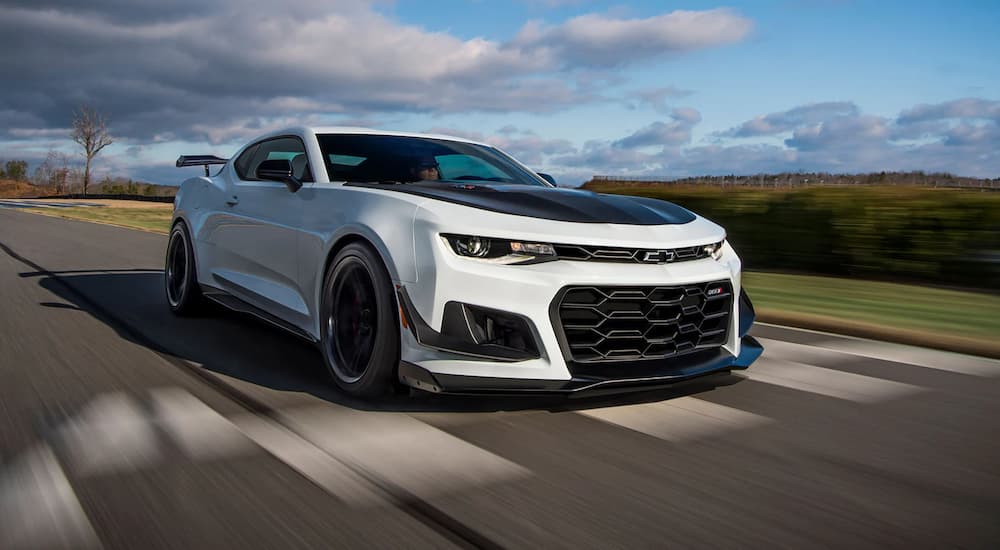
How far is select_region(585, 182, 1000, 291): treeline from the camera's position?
941 cm

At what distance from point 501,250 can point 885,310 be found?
523 centimetres

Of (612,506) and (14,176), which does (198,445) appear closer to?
(612,506)

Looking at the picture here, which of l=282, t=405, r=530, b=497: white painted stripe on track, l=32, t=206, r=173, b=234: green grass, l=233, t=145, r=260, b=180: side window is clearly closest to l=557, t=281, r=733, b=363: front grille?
l=282, t=405, r=530, b=497: white painted stripe on track

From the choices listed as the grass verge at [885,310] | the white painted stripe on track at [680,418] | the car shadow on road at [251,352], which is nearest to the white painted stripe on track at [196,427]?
the car shadow on road at [251,352]

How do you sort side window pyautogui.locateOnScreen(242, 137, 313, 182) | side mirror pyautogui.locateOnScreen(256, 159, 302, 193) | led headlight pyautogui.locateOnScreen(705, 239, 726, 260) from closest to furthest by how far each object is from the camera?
1. led headlight pyautogui.locateOnScreen(705, 239, 726, 260)
2. side mirror pyautogui.locateOnScreen(256, 159, 302, 193)
3. side window pyautogui.locateOnScreen(242, 137, 313, 182)

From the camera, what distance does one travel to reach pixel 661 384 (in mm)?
4016

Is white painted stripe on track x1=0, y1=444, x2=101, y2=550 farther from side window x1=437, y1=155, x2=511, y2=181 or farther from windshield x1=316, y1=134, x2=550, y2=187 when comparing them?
side window x1=437, y1=155, x2=511, y2=181

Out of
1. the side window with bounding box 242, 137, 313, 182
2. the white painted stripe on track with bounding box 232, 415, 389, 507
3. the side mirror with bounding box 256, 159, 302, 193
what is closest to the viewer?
the white painted stripe on track with bounding box 232, 415, 389, 507

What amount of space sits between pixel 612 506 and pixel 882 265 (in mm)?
8360

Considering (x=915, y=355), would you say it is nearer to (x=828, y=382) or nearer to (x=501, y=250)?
(x=828, y=382)

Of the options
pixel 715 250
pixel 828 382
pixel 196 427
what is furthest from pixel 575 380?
pixel 828 382

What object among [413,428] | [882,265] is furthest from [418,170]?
[882,265]

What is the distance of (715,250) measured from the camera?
4.64 m

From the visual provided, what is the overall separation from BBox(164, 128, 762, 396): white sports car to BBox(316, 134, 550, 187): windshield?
0.02m
